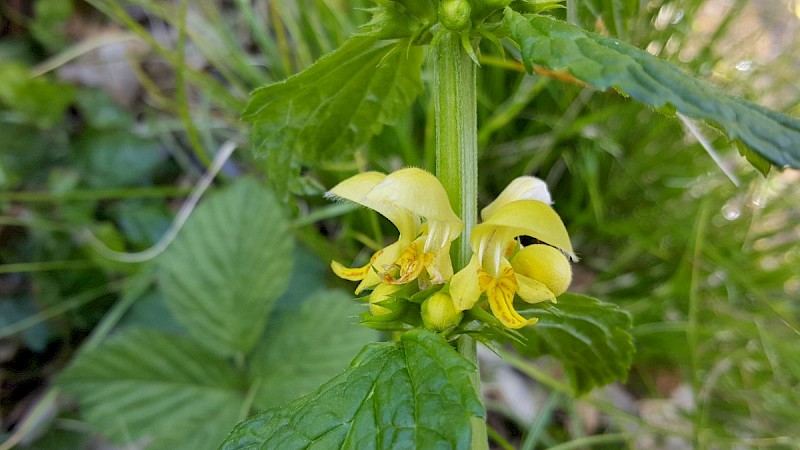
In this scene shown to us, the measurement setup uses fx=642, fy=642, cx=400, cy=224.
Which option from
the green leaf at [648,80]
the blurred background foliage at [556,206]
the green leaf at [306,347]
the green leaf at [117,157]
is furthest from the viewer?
the green leaf at [117,157]

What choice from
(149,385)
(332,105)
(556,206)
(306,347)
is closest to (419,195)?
(332,105)

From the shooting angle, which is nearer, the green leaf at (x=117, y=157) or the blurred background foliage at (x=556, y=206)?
the blurred background foliage at (x=556, y=206)

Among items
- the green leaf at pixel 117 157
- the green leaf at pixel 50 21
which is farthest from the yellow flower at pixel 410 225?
the green leaf at pixel 50 21

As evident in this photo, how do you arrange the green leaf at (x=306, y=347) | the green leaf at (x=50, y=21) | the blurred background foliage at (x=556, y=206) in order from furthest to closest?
the green leaf at (x=50, y=21), the blurred background foliage at (x=556, y=206), the green leaf at (x=306, y=347)

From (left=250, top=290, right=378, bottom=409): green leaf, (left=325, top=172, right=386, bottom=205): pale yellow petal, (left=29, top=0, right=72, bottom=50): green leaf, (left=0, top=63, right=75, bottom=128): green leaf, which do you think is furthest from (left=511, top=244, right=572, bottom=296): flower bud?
(left=29, top=0, right=72, bottom=50): green leaf

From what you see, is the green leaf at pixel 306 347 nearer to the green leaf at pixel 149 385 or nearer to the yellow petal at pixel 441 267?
the green leaf at pixel 149 385

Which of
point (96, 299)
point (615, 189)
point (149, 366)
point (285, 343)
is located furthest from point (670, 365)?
point (96, 299)

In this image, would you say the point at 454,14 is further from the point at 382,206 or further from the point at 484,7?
the point at 382,206
